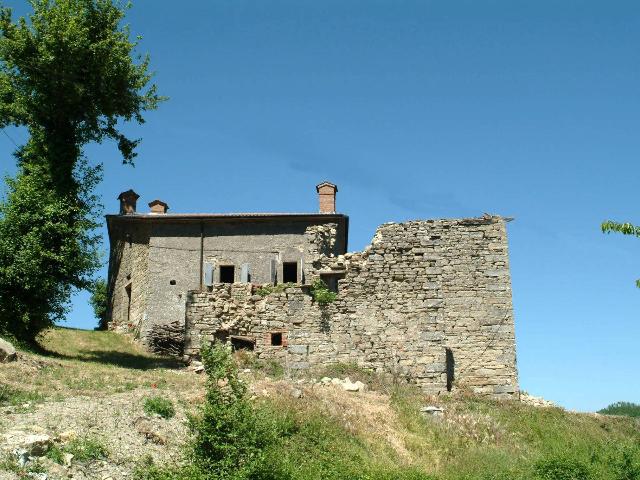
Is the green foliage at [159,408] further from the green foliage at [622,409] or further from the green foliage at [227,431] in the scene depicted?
the green foliage at [622,409]

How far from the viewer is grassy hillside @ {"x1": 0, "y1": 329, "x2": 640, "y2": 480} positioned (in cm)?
1402

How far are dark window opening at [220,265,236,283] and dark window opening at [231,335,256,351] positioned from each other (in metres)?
10.1

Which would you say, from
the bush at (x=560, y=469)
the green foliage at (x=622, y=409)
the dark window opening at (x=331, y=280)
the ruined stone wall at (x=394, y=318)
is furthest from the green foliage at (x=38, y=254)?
the green foliage at (x=622, y=409)

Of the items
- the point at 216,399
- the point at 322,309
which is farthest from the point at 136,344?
the point at 216,399

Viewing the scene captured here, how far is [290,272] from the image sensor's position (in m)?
31.6

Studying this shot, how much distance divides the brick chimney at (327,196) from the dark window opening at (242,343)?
12.5 metres

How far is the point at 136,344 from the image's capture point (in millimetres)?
29859

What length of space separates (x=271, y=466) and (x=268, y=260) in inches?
734

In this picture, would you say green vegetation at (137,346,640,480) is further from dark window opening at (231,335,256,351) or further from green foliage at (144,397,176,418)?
dark window opening at (231,335,256,351)

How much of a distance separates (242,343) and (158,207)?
47.5 feet

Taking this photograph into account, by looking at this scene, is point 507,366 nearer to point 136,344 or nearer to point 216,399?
point 216,399

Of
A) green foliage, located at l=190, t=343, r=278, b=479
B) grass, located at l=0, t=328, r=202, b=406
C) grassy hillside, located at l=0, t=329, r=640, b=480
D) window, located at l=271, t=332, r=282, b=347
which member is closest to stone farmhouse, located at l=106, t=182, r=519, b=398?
window, located at l=271, t=332, r=282, b=347

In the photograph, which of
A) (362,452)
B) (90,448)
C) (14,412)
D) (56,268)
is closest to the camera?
(90,448)

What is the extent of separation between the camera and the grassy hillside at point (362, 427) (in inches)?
552
